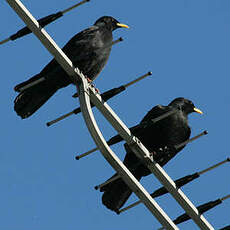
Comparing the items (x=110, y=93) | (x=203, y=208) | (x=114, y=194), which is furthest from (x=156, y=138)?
(x=110, y=93)

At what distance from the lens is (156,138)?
350 inches

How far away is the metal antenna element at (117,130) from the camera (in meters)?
5.41

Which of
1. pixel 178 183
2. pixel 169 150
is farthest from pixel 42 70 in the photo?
pixel 178 183

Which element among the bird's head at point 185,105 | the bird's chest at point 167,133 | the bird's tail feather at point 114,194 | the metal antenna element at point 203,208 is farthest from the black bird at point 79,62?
the metal antenna element at point 203,208

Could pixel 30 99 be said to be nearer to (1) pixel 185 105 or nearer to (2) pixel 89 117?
(2) pixel 89 117

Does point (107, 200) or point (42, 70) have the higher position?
point (42, 70)

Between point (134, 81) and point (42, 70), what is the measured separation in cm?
264

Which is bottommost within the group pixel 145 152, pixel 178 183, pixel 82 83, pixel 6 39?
pixel 178 183

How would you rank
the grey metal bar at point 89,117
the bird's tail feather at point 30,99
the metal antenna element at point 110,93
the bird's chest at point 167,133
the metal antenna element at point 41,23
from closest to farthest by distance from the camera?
the grey metal bar at point 89,117
the metal antenna element at point 41,23
the metal antenna element at point 110,93
the bird's tail feather at point 30,99
the bird's chest at point 167,133

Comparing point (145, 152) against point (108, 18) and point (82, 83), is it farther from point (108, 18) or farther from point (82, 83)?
point (108, 18)

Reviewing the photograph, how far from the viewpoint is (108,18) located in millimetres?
10547

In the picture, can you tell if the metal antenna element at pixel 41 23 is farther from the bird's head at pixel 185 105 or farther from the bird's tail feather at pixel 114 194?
the bird's head at pixel 185 105

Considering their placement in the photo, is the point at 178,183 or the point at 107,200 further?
the point at 107,200

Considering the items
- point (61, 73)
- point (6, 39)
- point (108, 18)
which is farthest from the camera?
point (108, 18)
